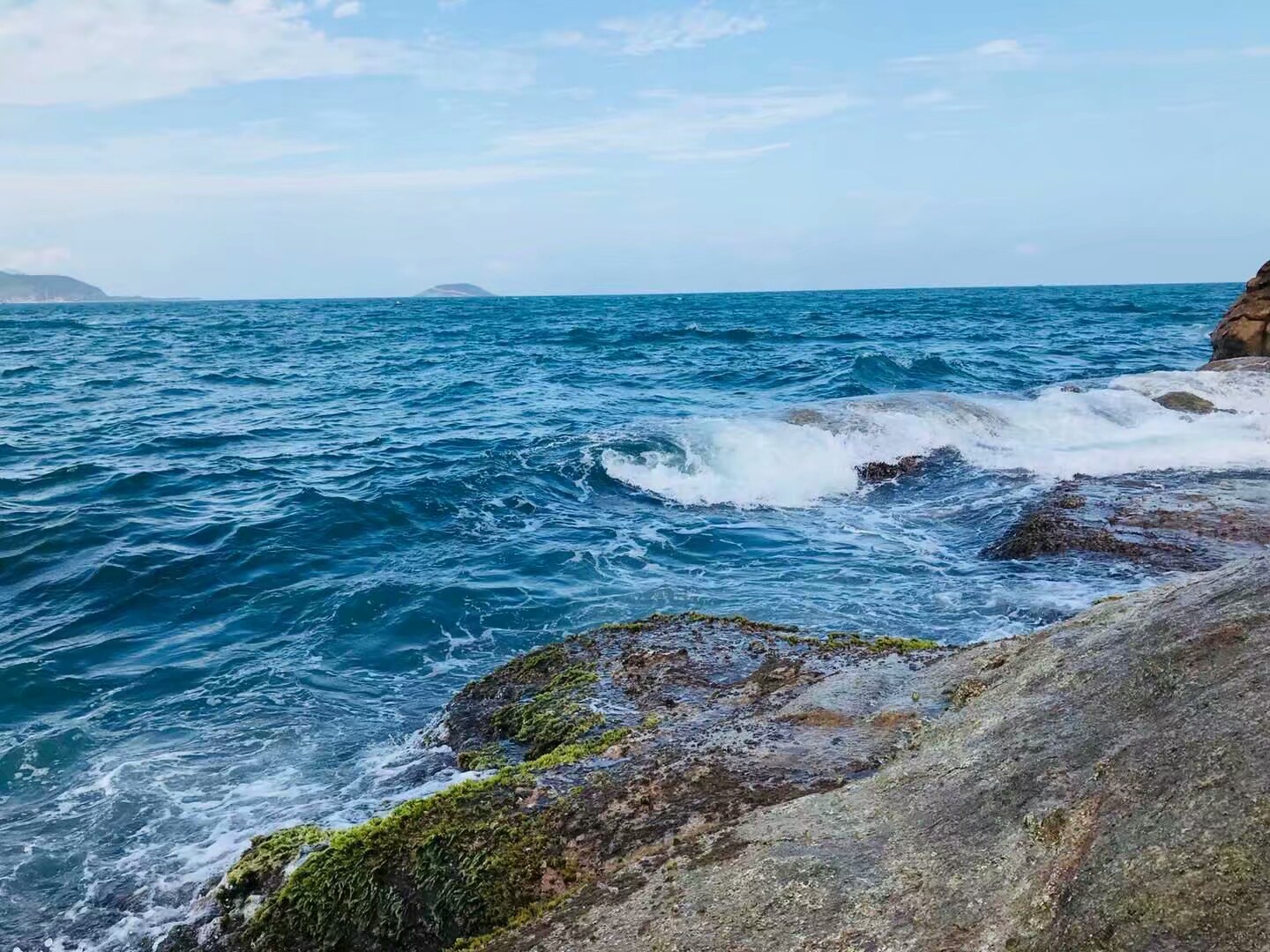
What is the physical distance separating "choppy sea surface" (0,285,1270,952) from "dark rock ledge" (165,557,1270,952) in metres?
1.20

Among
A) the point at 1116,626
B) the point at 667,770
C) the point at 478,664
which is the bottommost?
the point at 478,664

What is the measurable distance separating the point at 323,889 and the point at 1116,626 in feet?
13.0

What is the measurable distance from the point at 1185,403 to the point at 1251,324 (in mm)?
7304

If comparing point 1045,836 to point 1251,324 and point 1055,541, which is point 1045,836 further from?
point 1251,324

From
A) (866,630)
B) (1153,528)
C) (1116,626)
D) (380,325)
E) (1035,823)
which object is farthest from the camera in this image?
(380,325)

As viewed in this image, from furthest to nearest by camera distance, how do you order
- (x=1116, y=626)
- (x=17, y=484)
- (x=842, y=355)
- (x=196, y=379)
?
(x=842, y=355), (x=196, y=379), (x=17, y=484), (x=1116, y=626)

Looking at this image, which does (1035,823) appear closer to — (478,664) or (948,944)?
(948,944)

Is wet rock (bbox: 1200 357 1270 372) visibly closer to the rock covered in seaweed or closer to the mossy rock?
the rock covered in seaweed

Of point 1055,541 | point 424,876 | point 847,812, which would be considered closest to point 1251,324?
point 1055,541

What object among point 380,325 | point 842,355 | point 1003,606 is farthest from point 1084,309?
point 1003,606

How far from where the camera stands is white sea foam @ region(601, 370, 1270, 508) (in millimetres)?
14328

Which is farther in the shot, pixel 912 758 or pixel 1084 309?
pixel 1084 309

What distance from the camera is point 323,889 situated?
4266mm

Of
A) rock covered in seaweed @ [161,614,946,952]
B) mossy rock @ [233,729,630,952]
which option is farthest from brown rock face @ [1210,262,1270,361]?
mossy rock @ [233,729,630,952]
